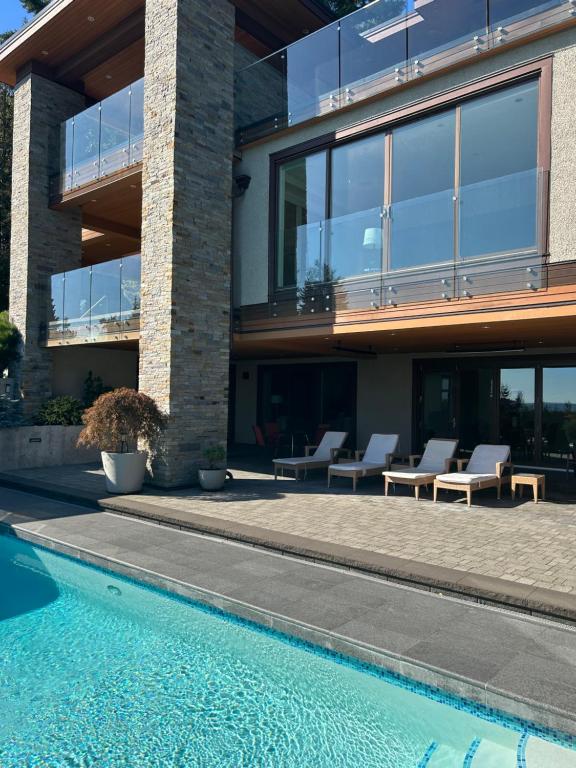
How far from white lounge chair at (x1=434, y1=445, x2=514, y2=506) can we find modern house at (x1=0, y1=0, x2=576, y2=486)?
206 centimetres

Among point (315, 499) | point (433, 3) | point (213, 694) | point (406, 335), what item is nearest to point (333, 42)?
point (433, 3)

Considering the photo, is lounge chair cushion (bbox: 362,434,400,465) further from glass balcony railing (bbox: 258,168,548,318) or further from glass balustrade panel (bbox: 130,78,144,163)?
glass balustrade panel (bbox: 130,78,144,163)

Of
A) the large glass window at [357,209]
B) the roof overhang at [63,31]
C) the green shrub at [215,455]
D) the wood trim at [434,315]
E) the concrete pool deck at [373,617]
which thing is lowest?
the concrete pool deck at [373,617]

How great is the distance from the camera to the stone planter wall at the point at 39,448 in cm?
1231

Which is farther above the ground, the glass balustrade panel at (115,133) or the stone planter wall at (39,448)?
the glass balustrade panel at (115,133)

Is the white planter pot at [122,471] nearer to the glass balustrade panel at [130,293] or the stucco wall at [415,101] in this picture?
the glass balustrade panel at [130,293]

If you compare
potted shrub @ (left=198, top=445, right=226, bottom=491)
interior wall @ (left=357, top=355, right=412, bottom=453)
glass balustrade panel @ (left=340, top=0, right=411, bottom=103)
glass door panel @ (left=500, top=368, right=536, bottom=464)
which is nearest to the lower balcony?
potted shrub @ (left=198, top=445, right=226, bottom=491)

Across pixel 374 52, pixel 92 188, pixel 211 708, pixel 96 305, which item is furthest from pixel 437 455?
pixel 92 188

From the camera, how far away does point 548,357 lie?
Answer: 11.6 metres

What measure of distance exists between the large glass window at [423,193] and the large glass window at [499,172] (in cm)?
27

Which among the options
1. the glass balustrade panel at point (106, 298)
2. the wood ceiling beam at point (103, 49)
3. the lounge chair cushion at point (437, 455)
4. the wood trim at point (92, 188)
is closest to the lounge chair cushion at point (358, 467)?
the lounge chair cushion at point (437, 455)

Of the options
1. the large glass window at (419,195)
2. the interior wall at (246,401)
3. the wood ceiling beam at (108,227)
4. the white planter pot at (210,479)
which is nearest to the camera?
the large glass window at (419,195)

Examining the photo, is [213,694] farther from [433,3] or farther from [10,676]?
[433,3]

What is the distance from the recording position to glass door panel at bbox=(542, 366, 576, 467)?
11.5 meters
